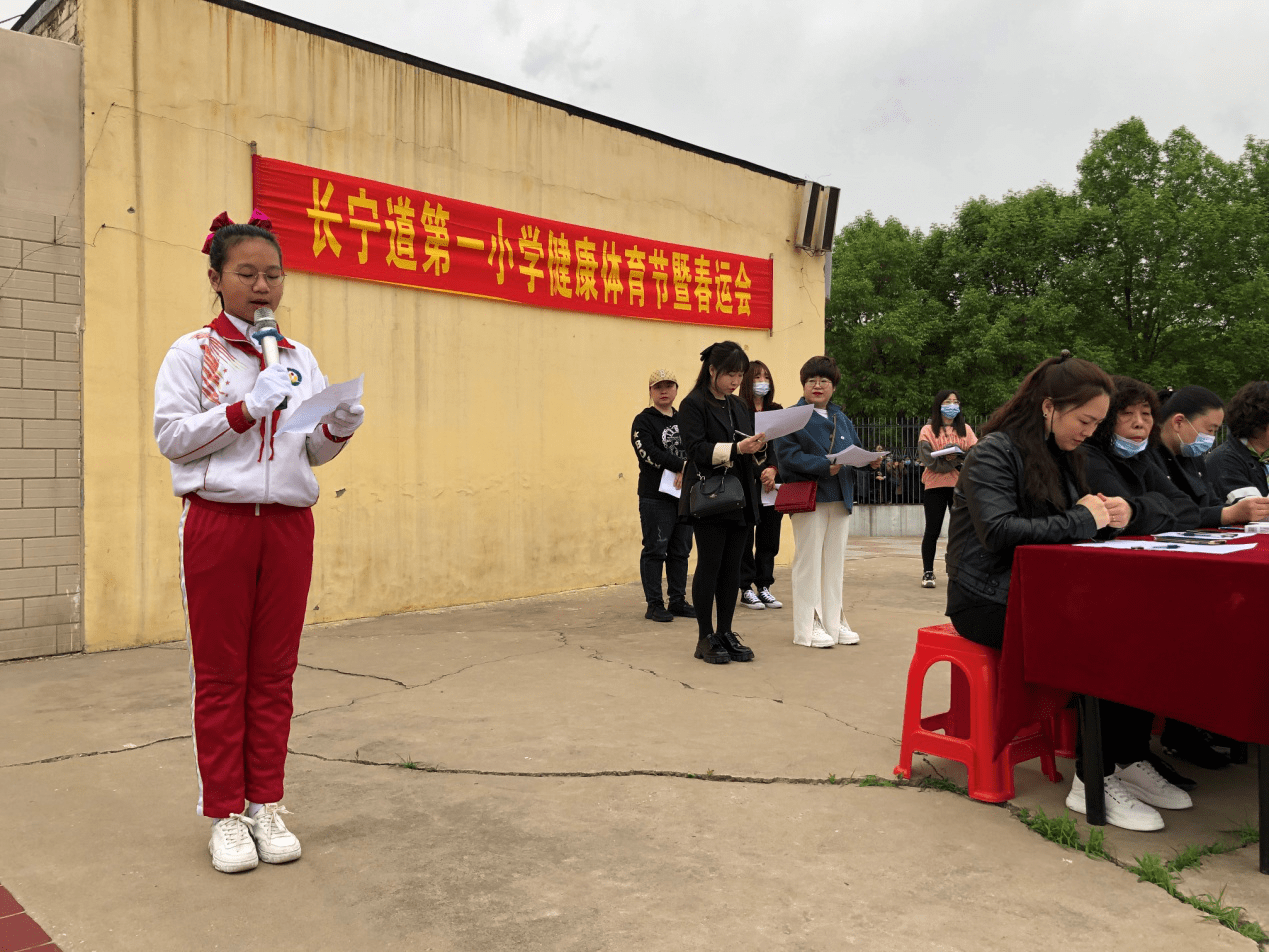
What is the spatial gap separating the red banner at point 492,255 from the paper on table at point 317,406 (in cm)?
408

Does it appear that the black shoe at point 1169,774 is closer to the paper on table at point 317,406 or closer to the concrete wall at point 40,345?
the paper on table at point 317,406

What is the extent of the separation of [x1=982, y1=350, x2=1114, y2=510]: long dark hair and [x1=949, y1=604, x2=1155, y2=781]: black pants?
44 centimetres

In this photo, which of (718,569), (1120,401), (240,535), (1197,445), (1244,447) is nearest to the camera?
(240,535)

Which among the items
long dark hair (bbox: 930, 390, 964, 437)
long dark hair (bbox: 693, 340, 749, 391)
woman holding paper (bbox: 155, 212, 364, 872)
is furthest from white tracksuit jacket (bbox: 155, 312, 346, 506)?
long dark hair (bbox: 930, 390, 964, 437)

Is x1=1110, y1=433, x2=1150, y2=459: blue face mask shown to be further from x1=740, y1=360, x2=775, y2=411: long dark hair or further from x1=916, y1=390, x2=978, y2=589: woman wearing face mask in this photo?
x1=916, y1=390, x2=978, y2=589: woman wearing face mask

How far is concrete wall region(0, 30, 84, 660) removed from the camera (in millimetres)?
5457

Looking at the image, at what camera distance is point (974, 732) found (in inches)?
135

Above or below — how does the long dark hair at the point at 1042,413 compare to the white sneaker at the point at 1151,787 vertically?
above

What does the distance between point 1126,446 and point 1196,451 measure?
1.34m

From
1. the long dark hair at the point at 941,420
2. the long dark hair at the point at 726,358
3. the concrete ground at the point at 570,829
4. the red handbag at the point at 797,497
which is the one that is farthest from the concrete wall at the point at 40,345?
the long dark hair at the point at 941,420

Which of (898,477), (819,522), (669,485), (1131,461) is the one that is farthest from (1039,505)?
(898,477)

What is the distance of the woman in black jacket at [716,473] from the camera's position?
543 cm

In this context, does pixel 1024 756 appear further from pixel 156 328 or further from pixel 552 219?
pixel 552 219

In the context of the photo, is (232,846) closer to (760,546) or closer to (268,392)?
(268,392)
